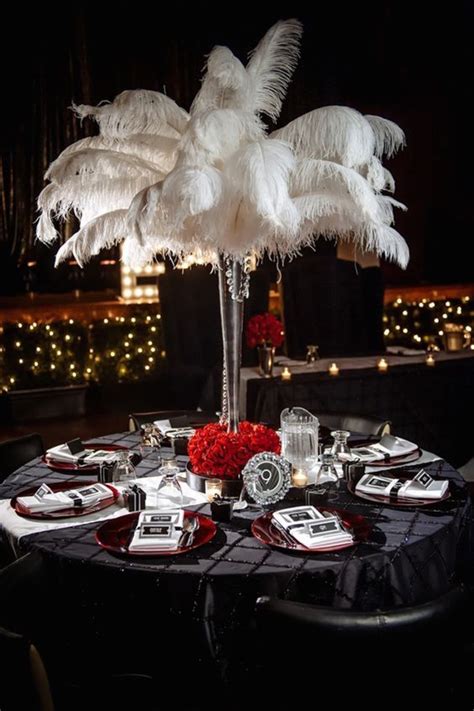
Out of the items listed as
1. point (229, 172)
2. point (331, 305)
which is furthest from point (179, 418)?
point (331, 305)

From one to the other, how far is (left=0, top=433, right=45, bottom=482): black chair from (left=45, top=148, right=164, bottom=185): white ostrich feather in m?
1.18

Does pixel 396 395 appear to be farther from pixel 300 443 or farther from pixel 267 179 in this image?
pixel 267 179

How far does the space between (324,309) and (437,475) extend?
3436 millimetres

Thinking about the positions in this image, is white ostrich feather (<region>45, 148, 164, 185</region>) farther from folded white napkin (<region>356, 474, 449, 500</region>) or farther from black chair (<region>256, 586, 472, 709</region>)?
black chair (<region>256, 586, 472, 709</region>)

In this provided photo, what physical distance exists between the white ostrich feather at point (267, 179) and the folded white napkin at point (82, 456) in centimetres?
113

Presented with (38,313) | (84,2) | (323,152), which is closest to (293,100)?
(84,2)

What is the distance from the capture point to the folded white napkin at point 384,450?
2.75 metres

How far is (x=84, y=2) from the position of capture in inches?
250

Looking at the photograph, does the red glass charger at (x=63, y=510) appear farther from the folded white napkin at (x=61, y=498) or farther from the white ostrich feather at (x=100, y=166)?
the white ostrich feather at (x=100, y=166)

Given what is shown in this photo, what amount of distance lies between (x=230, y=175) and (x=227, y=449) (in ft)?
2.89

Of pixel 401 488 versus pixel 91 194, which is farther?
pixel 91 194

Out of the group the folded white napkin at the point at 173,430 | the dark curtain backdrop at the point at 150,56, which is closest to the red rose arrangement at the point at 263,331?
the folded white napkin at the point at 173,430

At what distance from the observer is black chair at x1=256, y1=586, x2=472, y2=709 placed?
1617mm

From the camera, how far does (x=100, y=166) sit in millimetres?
2473
